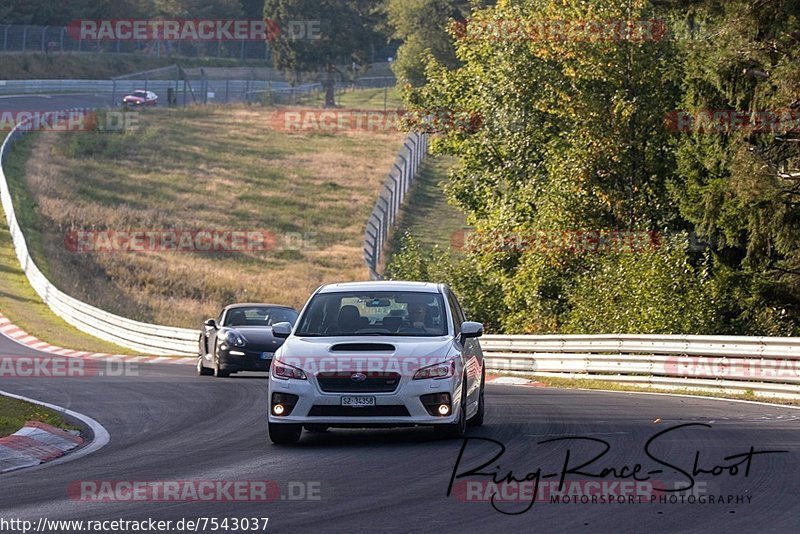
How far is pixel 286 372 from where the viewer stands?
12.9 m

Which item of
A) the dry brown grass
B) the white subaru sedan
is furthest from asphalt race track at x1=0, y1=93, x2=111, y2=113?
the white subaru sedan

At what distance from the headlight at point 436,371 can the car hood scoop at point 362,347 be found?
0.40m

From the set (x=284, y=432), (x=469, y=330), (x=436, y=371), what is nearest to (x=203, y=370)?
(x=469, y=330)

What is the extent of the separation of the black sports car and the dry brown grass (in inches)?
705

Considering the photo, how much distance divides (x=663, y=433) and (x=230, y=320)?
13.6 m

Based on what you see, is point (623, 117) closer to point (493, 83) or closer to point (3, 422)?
point (493, 83)

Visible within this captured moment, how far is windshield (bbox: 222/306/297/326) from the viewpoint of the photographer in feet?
84.9

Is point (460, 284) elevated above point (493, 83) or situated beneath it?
situated beneath

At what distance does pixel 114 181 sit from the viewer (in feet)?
225

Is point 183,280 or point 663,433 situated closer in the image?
point 663,433

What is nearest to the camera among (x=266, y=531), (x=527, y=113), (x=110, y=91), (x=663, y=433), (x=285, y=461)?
(x=266, y=531)

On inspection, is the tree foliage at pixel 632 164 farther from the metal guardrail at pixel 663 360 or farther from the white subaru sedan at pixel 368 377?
the white subaru sedan at pixel 368 377

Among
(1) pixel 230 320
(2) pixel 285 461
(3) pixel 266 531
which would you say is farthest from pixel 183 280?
(3) pixel 266 531

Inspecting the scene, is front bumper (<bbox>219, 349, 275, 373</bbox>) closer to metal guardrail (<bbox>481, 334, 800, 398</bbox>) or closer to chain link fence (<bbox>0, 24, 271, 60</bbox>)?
metal guardrail (<bbox>481, 334, 800, 398</bbox>)
